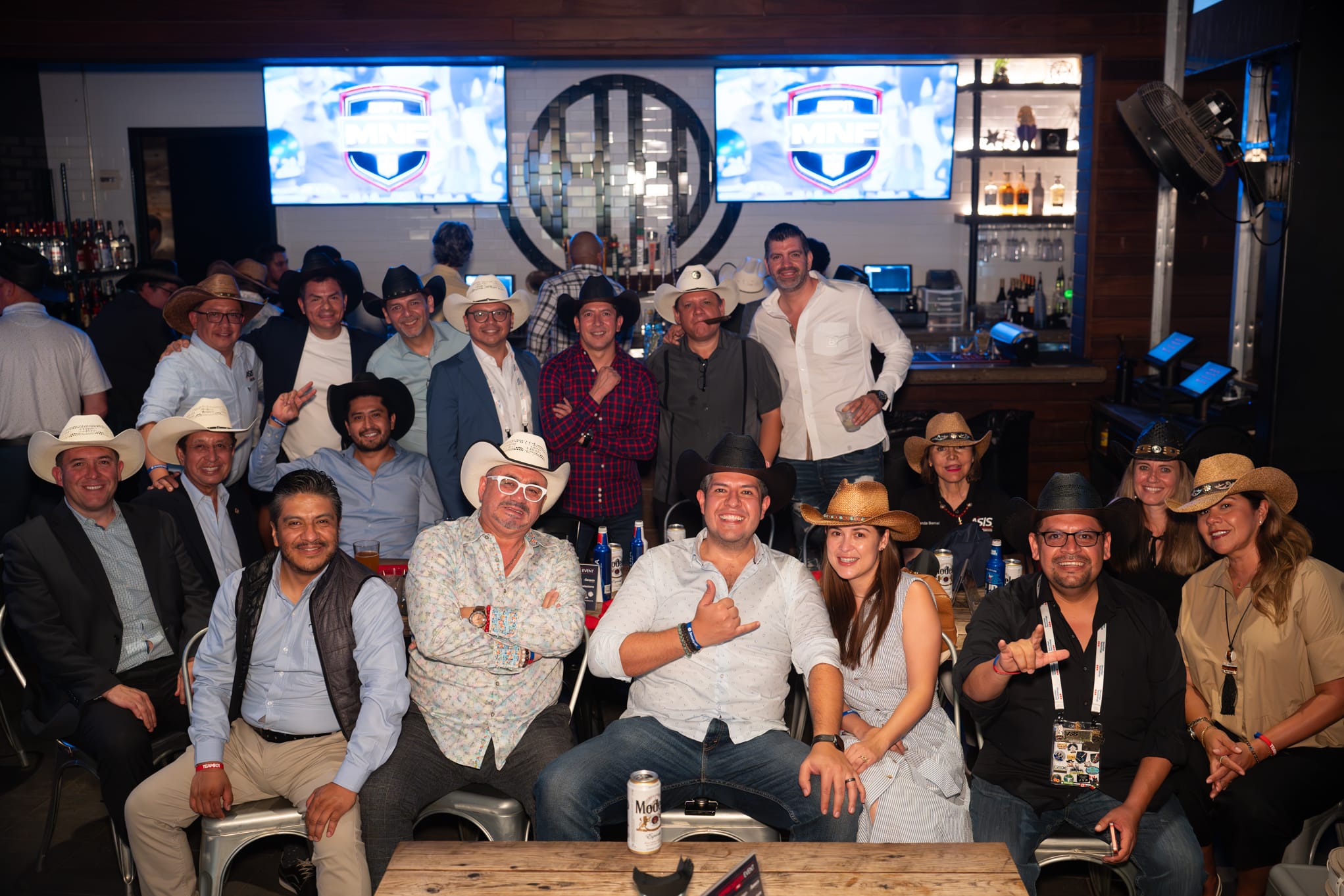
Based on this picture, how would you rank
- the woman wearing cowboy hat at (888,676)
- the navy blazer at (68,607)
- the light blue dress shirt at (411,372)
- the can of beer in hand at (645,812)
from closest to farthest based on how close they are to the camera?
the can of beer in hand at (645,812)
the woman wearing cowboy hat at (888,676)
the navy blazer at (68,607)
the light blue dress shirt at (411,372)

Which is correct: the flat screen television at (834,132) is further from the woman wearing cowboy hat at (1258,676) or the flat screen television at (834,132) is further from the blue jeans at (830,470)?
the woman wearing cowboy hat at (1258,676)

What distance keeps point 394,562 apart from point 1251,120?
5520mm

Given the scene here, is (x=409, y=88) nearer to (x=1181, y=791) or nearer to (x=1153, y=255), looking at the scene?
(x=1153, y=255)

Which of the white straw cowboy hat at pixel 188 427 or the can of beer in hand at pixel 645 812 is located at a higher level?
the white straw cowboy hat at pixel 188 427

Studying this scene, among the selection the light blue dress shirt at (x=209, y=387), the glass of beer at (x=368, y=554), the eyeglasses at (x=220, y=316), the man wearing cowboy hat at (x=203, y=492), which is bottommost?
the glass of beer at (x=368, y=554)

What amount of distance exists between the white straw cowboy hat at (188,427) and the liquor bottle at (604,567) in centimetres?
138

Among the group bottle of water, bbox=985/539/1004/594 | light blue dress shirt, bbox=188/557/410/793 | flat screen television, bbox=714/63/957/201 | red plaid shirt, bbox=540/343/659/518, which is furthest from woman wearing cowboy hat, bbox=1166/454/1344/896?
flat screen television, bbox=714/63/957/201

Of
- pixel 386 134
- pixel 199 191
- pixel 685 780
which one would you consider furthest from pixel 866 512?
pixel 199 191

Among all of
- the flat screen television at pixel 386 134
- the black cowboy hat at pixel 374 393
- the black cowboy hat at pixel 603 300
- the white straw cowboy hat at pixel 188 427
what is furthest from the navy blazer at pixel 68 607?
the flat screen television at pixel 386 134

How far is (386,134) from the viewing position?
853 cm

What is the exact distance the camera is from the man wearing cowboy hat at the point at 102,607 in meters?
3.48

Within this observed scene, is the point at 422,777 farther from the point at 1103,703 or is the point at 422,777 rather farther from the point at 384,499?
the point at 1103,703

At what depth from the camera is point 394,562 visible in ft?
13.6

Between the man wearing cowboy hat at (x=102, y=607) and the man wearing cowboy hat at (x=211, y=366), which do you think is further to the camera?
the man wearing cowboy hat at (x=211, y=366)
